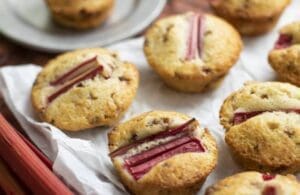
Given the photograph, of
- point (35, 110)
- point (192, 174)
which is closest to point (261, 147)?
point (192, 174)

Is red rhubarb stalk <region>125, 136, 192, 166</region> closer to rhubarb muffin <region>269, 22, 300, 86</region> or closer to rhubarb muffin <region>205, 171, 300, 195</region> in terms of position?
rhubarb muffin <region>205, 171, 300, 195</region>

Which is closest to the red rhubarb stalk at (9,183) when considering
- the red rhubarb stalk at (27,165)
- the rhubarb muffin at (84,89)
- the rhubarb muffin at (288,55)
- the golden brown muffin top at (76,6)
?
the red rhubarb stalk at (27,165)

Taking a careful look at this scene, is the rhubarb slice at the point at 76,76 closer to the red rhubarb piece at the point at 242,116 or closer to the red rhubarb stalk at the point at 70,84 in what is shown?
the red rhubarb stalk at the point at 70,84

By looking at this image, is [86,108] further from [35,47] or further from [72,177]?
[35,47]

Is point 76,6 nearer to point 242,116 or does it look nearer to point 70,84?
point 70,84

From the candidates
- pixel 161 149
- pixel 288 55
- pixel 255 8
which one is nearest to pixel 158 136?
pixel 161 149

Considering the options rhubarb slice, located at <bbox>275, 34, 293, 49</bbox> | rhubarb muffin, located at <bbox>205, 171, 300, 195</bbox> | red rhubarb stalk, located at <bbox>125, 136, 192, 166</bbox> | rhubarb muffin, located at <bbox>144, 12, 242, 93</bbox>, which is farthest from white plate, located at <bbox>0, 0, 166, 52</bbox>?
rhubarb muffin, located at <bbox>205, 171, 300, 195</bbox>
